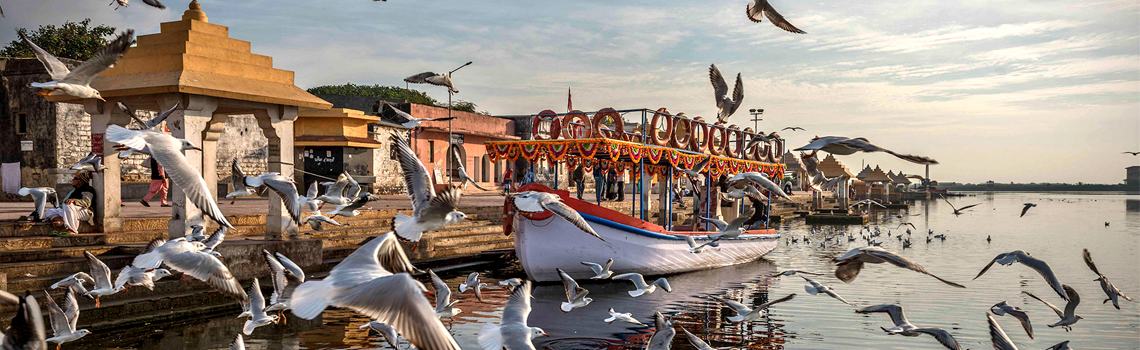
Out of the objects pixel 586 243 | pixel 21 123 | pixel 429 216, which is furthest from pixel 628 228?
pixel 21 123

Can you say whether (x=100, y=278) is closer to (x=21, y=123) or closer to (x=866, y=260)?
(x=866, y=260)

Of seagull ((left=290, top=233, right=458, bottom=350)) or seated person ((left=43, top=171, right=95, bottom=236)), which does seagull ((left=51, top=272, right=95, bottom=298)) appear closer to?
seated person ((left=43, top=171, right=95, bottom=236))

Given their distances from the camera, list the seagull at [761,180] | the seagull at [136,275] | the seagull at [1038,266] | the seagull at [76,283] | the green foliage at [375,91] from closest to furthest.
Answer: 1. the seagull at [1038,266]
2. the seagull at [136,275]
3. the seagull at [76,283]
4. the seagull at [761,180]
5. the green foliage at [375,91]

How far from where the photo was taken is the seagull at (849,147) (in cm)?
602

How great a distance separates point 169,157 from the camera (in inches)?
262

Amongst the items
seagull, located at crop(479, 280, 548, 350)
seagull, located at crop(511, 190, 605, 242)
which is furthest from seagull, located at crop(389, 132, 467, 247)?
seagull, located at crop(511, 190, 605, 242)

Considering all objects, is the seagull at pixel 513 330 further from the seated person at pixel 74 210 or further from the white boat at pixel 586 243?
the seated person at pixel 74 210

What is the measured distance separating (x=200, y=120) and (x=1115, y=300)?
12.5m

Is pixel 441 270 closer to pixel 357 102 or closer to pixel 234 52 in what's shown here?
pixel 234 52

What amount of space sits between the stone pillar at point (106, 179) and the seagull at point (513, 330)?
852 cm

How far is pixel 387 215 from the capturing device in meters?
17.2

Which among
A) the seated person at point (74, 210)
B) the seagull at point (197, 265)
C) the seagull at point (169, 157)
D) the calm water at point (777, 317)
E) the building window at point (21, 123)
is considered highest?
the building window at point (21, 123)

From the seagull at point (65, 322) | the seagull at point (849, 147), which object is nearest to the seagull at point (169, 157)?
the seagull at point (65, 322)

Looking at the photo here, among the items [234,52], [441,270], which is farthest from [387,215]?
[234,52]
